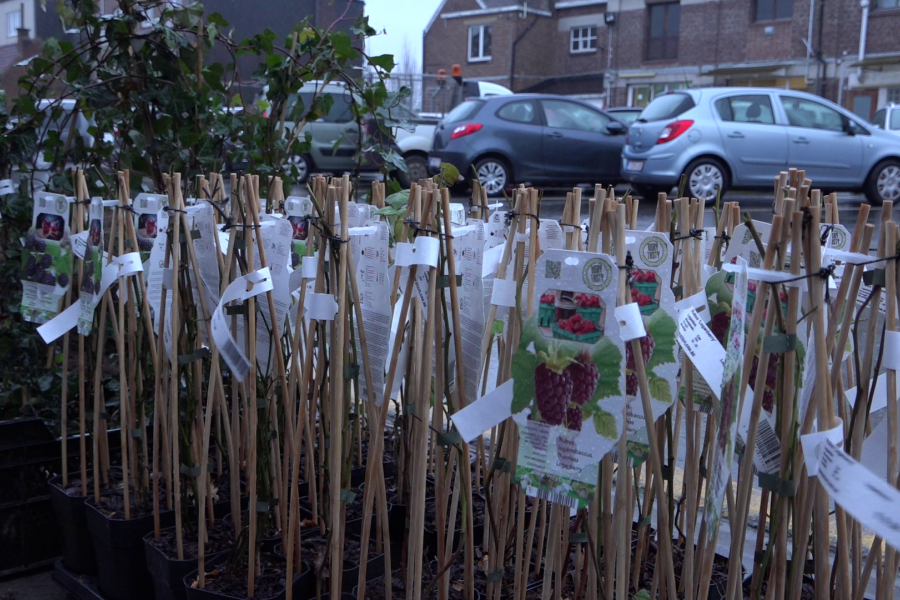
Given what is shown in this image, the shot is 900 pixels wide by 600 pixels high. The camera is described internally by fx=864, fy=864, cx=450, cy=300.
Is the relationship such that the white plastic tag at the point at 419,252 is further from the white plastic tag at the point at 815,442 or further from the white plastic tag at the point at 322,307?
the white plastic tag at the point at 815,442

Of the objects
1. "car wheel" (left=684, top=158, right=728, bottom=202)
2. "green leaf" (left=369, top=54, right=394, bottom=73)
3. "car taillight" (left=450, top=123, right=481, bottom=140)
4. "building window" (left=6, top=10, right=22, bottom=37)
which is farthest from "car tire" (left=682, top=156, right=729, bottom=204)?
"green leaf" (left=369, top=54, right=394, bottom=73)

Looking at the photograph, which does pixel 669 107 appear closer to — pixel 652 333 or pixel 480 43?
pixel 652 333

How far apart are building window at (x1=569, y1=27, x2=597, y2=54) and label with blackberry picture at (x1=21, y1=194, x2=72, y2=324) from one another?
86.5 ft

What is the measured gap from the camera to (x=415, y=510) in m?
1.77

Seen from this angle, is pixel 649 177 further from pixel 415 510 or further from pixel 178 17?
pixel 415 510

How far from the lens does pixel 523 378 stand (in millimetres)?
1551

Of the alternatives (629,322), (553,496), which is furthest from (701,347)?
(553,496)

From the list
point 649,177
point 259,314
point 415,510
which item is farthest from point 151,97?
point 649,177

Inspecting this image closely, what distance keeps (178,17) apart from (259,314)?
143cm

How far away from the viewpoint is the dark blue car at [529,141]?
1090cm

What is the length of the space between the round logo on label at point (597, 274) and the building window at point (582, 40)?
2730cm

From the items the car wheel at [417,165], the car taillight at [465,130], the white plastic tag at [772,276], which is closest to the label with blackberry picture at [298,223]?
the white plastic tag at [772,276]

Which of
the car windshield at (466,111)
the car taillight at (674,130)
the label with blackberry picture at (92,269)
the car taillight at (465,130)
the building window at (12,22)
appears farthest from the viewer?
the car windshield at (466,111)

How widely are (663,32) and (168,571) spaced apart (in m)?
25.8
